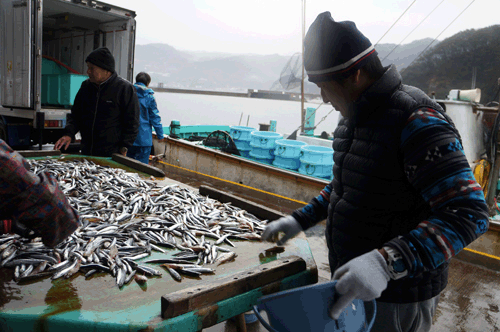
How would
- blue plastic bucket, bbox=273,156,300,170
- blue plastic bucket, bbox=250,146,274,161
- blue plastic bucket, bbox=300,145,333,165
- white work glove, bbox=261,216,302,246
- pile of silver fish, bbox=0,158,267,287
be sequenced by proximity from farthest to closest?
blue plastic bucket, bbox=250,146,274,161
blue plastic bucket, bbox=273,156,300,170
blue plastic bucket, bbox=300,145,333,165
white work glove, bbox=261,216,302,246
pile of silver fish, bbox=0,158,267,287

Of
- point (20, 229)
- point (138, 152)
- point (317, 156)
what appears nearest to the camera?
point (20, 229)

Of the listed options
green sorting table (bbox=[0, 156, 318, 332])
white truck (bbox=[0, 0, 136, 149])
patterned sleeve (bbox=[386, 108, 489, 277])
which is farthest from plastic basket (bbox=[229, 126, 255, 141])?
patterned sleeve (bbox=[386, 108, 489, 277])

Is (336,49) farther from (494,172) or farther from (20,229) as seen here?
(494,172)

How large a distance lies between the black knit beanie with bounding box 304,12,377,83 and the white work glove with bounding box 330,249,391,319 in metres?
0.84

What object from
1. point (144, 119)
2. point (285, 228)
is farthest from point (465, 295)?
point (144, 119)

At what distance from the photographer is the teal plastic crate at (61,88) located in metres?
8.83

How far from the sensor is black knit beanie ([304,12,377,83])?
1.59 m

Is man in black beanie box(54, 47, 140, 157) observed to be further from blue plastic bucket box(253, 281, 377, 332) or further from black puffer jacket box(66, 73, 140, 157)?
blue plastic bucket box(253, 281, 377, 332)

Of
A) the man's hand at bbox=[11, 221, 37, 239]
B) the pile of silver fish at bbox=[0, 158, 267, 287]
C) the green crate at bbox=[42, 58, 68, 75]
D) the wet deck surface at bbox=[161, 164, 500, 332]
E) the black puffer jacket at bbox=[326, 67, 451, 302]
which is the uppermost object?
the green crate at bbox=[42, 58, 68, 75]

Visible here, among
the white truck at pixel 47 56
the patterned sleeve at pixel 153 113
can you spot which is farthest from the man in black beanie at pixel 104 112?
the white truck at pixel 47 56

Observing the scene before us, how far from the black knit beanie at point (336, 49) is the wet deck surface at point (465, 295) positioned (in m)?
2.89

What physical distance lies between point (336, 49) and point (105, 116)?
4381 mm

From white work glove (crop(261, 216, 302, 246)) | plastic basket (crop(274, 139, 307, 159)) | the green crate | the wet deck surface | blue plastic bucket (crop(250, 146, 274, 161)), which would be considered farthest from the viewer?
the green crate

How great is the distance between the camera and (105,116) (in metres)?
5.16
